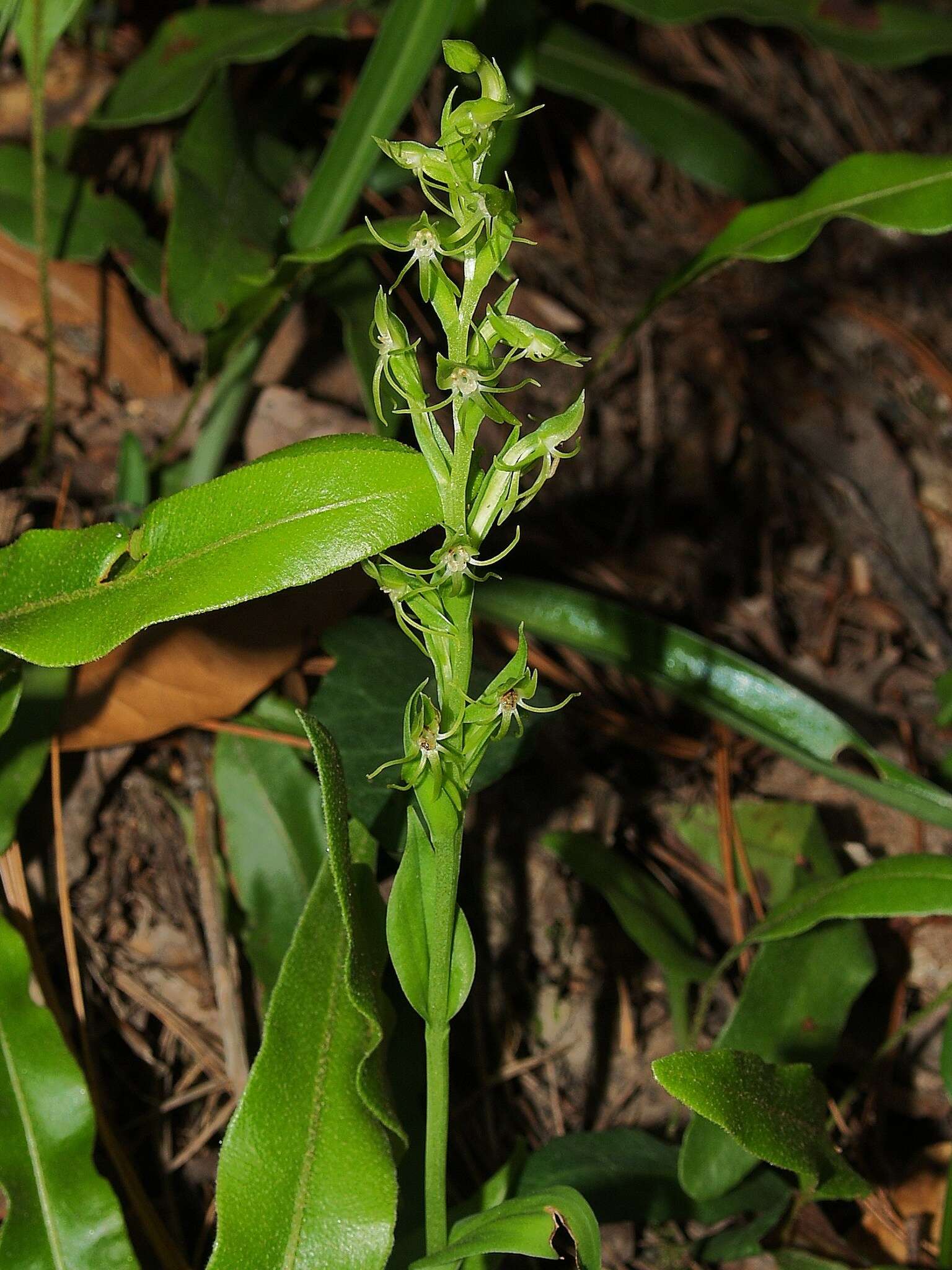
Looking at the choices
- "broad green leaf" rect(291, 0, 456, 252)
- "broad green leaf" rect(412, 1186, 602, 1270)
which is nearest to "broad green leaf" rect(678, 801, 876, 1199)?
"broad green leaf" rect(412, 1186, 602, 1270)

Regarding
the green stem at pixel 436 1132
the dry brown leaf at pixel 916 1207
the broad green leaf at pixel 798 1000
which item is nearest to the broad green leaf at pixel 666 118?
the broad green leaf at pixel 798 1000

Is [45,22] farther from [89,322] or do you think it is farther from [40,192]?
[89,322]

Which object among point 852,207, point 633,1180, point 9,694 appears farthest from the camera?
point 852,207

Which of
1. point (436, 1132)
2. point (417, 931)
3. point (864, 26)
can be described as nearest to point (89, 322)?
point (417, 931)

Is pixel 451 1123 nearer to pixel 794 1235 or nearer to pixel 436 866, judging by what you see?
pixel 794 1235

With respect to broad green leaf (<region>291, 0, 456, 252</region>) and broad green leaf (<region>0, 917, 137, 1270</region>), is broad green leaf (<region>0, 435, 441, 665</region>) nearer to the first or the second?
broad green leaf (<region>0, 917, 137, 1270</region>)

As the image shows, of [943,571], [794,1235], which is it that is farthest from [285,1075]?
[943,571]
